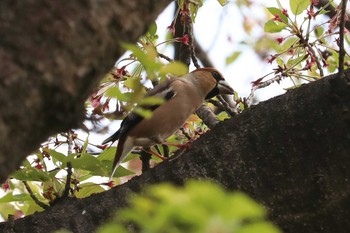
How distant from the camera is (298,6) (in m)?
4.01

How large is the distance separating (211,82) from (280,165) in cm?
236

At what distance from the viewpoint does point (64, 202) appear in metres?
3.15

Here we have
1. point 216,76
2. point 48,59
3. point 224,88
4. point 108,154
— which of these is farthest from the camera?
point 216,76

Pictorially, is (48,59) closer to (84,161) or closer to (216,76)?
(84,161)

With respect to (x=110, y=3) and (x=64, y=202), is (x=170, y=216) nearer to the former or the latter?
(x=110, y=3)

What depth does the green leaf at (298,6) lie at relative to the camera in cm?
399

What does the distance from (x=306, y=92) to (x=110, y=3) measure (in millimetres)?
1485

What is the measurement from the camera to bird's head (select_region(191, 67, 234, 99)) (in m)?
4.96

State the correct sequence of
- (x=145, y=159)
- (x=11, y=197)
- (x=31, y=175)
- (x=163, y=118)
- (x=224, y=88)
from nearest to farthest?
(x=31, y=175) → (x=11, y=197) → (x=145, y=159) → (x=163, y=118) → (x=224, y=88)

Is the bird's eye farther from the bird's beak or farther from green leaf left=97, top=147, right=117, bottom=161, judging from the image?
green leaf left=97, top=147, right=117, bottom=161

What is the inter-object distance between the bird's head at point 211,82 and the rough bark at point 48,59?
10.8ft

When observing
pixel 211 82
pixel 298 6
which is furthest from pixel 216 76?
pixel 298 6

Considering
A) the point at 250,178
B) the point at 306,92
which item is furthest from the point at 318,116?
the point at 250,178

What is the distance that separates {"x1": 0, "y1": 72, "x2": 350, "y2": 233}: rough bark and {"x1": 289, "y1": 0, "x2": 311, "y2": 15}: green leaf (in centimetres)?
120
